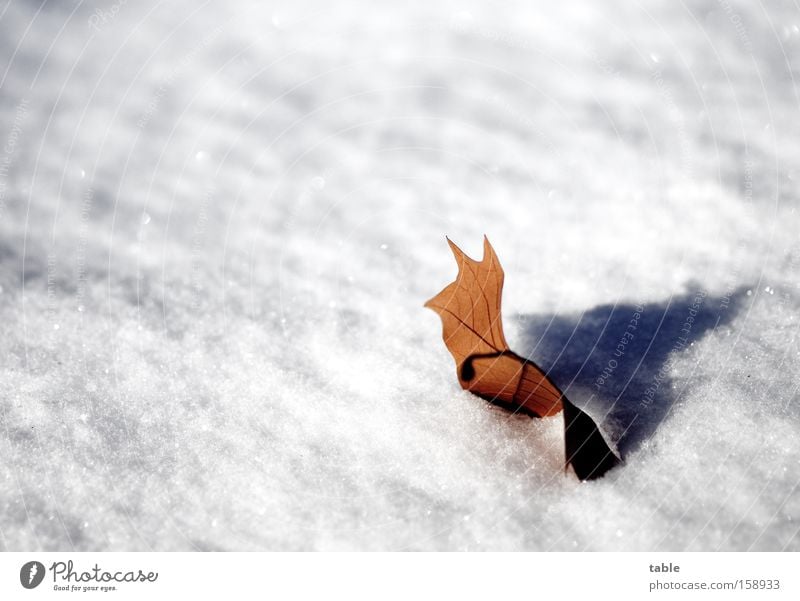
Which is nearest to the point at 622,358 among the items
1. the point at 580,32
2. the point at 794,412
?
the point at 794,412

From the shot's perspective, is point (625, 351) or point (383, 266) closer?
point (625, 351)

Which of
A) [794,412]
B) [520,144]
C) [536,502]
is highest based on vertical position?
[520,144]

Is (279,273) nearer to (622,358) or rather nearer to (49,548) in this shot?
(49,548)

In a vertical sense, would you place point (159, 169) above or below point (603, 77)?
below
